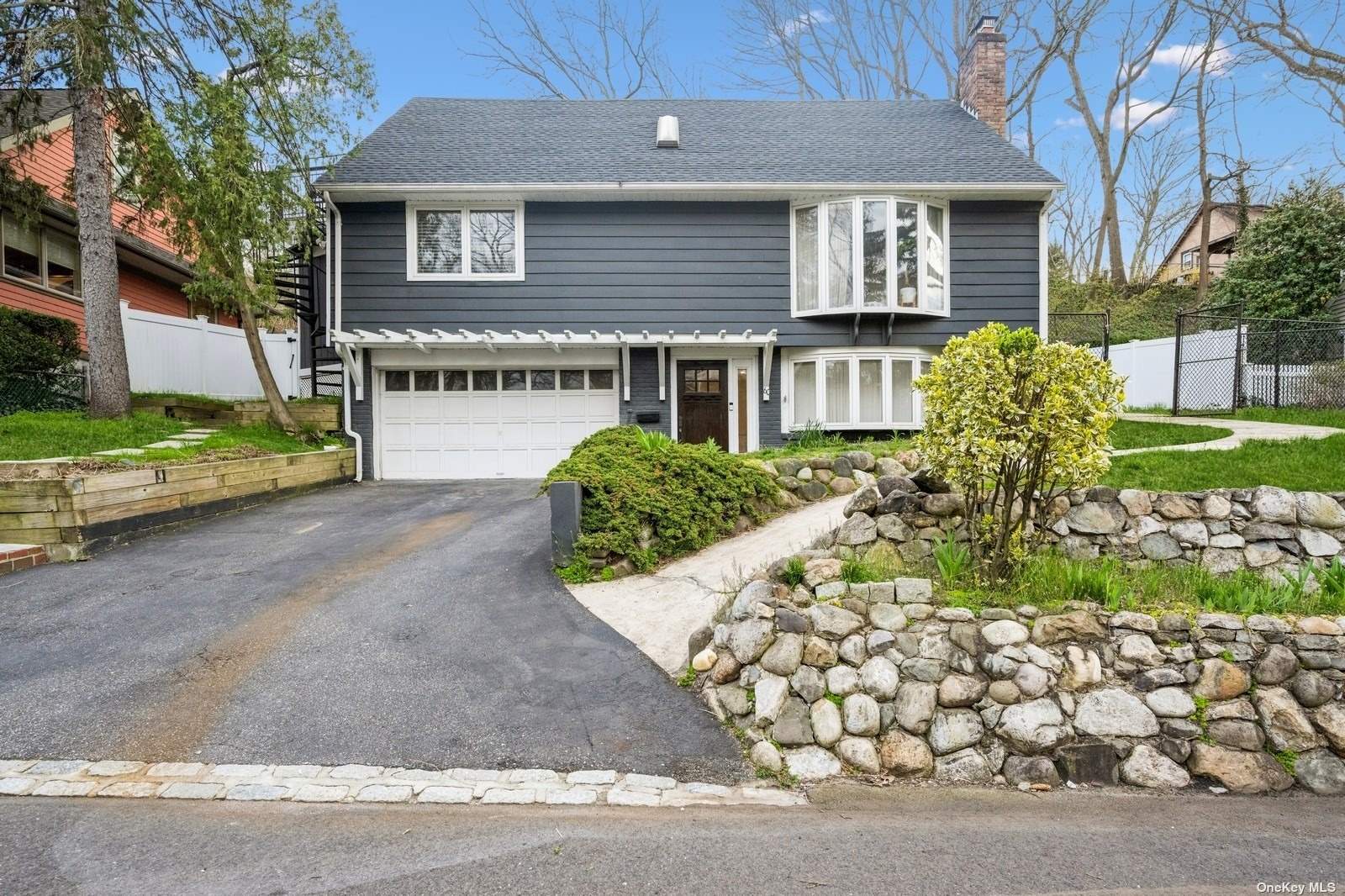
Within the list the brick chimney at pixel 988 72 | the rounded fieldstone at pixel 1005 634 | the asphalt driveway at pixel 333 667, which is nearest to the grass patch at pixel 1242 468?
the rounded fieldstone at pixel 1005 634

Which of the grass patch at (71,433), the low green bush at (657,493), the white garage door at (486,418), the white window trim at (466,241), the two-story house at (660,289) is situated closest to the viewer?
the low green bush at (657,493)

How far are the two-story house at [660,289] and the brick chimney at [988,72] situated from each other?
8.46ft

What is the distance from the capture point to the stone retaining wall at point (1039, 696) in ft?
11.4

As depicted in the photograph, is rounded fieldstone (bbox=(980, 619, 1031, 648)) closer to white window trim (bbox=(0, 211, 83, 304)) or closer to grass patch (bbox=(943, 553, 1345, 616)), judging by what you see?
grass patch (bbox=(943, 553, 1345, 616))

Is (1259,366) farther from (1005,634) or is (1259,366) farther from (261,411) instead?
(261,411)

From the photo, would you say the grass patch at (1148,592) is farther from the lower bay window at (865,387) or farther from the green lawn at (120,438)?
the green lawn at (120,438)

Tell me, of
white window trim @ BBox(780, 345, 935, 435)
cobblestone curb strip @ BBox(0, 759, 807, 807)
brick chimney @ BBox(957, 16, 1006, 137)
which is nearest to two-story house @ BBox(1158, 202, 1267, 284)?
brick chimney @ BBox(957, 16, 1006, 137)

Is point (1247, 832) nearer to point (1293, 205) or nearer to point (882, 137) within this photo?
point (882, 137)

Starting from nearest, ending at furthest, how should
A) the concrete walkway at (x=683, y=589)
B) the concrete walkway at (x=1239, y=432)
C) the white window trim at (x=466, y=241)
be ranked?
1. the concrete walkway at (x=683, y=589)
2. the concrete walkway at (x=1239, y=432)
3. the white window trim at (x=466, y=241)

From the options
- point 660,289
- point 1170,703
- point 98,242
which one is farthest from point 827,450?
point 98,242

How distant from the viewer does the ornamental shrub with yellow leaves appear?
4129 millimetres

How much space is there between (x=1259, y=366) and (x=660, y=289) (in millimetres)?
11637

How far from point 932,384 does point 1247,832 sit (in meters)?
2.71

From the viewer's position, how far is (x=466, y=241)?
11.7 meters
